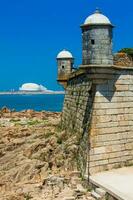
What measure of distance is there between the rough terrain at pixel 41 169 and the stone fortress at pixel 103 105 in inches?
25.7

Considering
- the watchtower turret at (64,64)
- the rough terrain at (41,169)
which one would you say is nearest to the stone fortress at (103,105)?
the rough terrain at (41,169)

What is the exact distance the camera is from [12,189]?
17297 mm

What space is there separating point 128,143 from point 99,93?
2240 millimetres

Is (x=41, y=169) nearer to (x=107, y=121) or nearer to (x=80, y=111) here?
(x=80, y=111)

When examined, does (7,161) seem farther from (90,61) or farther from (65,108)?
(90,61)

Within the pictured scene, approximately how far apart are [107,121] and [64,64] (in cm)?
838

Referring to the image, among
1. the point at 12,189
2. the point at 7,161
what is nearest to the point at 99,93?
Result: the point at 12,189

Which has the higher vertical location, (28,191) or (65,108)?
(65,108)

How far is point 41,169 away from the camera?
1856cm

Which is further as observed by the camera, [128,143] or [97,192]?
[128,143]

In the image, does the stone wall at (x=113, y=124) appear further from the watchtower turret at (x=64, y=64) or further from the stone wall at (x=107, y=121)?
the watchtower turret at (x=64, y=64)

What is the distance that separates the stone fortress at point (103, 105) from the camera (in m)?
16.5

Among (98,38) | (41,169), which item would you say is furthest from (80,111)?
(98,38)

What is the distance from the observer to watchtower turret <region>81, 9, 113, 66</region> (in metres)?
16.4
